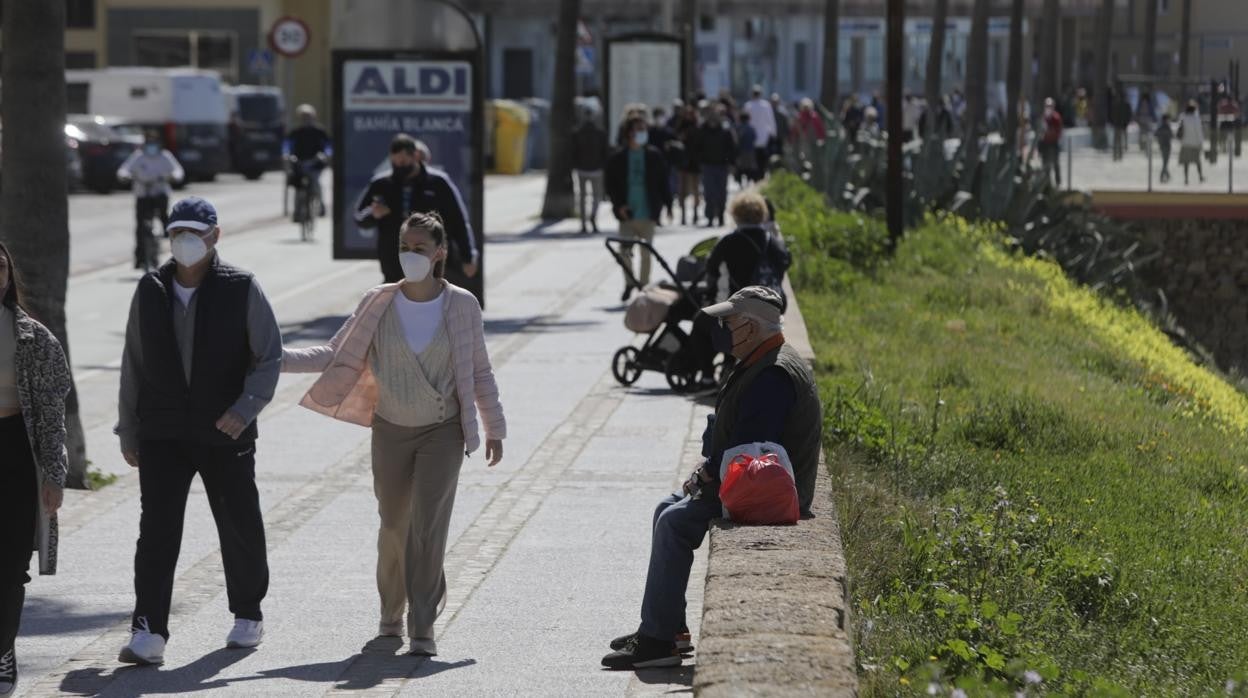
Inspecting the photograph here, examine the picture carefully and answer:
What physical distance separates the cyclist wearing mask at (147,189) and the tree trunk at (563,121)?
25.8ft

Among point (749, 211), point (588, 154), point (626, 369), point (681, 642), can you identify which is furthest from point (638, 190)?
point (681, 642)

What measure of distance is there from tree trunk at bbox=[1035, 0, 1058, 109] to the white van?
1890 centimetres

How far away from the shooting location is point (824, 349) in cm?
1516

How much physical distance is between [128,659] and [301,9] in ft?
193

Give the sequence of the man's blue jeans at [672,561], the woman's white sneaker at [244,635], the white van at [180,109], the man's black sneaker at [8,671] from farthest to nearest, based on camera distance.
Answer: the white van at [180,109] < the woman's white sneaker at [244,635] < the man's blue jeans at [672,561] < the man's black sneaker at [8,671]

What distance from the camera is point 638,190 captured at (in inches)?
850

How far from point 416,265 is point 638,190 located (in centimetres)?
1374

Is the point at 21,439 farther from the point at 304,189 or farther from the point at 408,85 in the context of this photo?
the point at 304,189

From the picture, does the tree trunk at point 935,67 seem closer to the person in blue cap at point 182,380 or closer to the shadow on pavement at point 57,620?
the shadow on pavement at point 57,620

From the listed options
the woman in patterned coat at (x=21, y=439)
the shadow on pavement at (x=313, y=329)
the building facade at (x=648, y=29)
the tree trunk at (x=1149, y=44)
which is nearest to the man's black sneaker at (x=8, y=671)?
the woman in patterned coat at (x=21, y=439)

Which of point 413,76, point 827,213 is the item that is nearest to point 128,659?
point 413,76

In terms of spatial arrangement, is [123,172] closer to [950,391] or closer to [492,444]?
[950,391]

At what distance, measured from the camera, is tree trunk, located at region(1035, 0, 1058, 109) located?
52.1m

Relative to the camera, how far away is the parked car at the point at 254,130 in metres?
48.4
